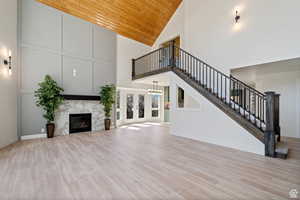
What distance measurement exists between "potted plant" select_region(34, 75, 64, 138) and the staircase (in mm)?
4150

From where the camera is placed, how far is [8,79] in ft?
14.7

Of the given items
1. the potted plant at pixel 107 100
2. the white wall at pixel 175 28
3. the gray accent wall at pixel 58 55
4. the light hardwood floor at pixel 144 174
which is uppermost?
the white wall at pixel 175 28

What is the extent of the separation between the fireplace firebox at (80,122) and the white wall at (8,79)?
1869 mm

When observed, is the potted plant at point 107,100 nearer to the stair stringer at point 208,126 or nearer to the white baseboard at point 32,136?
the white baseboard at point 32,136

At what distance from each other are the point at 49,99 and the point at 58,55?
1940 mm

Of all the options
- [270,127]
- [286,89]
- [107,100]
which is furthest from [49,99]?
[286,89]

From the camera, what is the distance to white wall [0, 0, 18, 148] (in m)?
4.17

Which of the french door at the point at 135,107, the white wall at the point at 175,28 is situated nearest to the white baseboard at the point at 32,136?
the french door at the point at 135,107

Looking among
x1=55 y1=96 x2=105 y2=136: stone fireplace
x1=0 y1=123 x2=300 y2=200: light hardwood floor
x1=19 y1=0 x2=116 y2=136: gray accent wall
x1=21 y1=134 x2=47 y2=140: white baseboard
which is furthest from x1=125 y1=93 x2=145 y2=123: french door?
x1=0 y1=123 x2=300 y2=200: light hardwood floor

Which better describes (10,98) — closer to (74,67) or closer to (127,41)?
(74,67)

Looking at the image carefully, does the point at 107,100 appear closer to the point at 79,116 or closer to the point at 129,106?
the point at 79,116

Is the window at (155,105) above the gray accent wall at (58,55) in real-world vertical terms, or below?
below

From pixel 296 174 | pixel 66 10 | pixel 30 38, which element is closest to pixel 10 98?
pixel 30 38

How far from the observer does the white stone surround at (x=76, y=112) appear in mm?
6062
